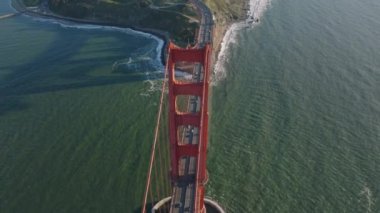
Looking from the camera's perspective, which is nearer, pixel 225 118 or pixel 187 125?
pixel 187 125

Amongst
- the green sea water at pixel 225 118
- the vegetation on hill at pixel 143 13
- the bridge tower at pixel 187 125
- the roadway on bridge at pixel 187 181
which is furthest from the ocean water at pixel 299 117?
the vegetation on hill at pixel 143 13

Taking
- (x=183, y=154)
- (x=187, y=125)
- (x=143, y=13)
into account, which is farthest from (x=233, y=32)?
(x=183, y=154)

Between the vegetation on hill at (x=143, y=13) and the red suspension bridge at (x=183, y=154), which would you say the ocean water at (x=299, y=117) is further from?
the vegetation on hill at (x=143, y=13)

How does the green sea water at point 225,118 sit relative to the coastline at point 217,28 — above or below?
below

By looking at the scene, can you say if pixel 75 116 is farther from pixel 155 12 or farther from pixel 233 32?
pixel 233 32

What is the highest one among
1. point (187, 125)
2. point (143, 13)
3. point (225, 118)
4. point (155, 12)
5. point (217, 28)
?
point (155, 12)

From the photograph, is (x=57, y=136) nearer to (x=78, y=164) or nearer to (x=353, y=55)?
(x=78, y=164)
